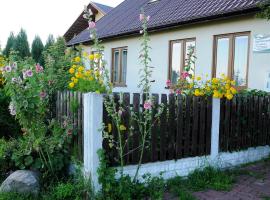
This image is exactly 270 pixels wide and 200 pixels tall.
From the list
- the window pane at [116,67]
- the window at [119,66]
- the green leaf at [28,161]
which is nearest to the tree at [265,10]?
the green leaf at [28,161]

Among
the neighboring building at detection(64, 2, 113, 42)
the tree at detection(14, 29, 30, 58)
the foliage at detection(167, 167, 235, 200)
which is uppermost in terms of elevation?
the neighboring building at detection(64, 2, 113, 42)

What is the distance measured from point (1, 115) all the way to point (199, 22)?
5.76m

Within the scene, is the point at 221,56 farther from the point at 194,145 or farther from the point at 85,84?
the point at 85,84

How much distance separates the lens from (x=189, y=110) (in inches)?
192

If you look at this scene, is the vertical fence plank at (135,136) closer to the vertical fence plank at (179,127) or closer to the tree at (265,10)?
the vertical fence plank at (179,127)

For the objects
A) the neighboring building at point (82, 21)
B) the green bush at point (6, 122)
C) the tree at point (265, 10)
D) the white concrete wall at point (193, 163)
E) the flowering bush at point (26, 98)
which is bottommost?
the white concrete wall at point (193, 163)

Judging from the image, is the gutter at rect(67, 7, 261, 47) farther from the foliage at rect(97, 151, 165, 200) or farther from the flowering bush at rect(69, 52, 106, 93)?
the foliage at rect(97, 151, 165, 200)

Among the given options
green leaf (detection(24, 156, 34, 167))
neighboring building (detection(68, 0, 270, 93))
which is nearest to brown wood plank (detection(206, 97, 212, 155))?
neighboring building (detection(68, 0, 270, 93))

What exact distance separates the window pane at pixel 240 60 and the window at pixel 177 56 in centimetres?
164

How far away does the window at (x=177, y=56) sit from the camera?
9405 millimetres

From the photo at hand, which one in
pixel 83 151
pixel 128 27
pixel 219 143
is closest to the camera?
pixel 83 151

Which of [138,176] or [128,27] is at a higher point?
[128,27]

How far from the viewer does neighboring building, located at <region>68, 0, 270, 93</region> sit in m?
7.24

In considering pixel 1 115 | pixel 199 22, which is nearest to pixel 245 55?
pixel 199 22
